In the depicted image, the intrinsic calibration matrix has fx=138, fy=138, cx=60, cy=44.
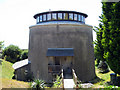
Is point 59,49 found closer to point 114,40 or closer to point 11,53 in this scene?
point 114,40

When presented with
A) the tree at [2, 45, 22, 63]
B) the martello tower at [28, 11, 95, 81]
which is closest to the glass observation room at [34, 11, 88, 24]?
the martello tower at [28, 11, 95, 81]

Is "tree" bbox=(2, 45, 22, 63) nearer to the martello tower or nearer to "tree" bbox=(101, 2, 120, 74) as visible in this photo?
the martello tower

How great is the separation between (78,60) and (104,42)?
5539 millimetres

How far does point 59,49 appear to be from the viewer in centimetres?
1736

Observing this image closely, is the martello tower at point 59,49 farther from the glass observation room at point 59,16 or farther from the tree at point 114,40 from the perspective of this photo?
the tree at point 114,40

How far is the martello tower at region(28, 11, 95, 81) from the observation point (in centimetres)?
1727

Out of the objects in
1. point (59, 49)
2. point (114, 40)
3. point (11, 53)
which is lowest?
point (59, 49)

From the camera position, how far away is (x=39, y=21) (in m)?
19.7

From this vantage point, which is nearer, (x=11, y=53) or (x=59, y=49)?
(x=59, y=49)

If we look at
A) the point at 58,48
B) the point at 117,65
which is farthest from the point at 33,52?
the point at 117,65

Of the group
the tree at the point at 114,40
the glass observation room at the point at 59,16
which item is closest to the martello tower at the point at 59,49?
the glass observation room at the point at 59,16

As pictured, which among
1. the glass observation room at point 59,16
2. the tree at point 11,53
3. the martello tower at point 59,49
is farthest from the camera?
the tree at point 11,53

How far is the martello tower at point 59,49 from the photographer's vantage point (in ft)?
56.6

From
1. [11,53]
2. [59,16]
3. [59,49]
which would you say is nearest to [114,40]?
[59,49]
